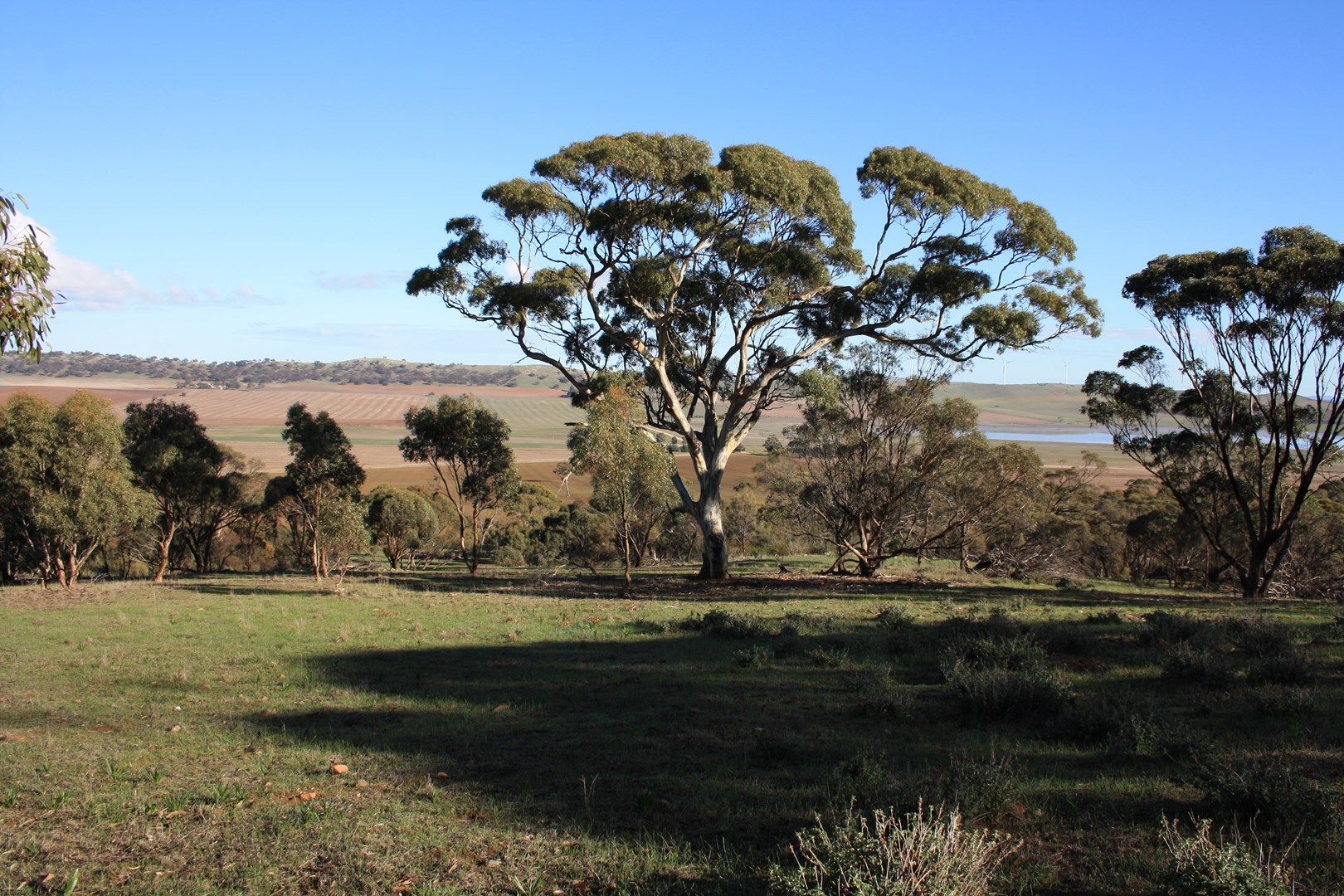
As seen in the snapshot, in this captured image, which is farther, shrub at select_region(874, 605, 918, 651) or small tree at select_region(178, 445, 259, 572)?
small tree at select_region(178, 445, 259, 572)

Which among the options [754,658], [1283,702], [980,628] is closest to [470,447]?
[754,658]

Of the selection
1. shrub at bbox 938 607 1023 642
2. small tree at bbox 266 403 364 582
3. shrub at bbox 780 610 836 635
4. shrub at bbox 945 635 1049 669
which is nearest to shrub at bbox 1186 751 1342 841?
shrub at bbox 945 635 1049 669

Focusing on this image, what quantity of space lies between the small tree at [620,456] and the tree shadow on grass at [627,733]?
10050 millimetres

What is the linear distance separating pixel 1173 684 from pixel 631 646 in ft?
24.8

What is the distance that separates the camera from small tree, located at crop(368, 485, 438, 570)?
143ft

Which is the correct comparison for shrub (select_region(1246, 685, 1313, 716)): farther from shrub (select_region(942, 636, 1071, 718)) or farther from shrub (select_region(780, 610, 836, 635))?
shrub (select_region(780, 610, 836, 635))

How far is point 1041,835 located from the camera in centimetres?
575

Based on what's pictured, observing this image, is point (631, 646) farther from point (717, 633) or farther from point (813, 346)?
point (813, 346)

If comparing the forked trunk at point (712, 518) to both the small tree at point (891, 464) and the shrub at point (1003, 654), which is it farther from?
the shrub at point (1003, 654)

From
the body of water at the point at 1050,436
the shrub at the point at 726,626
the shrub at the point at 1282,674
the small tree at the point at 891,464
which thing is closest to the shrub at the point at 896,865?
the shrub at the point at 1282,674

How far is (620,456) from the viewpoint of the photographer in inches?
915

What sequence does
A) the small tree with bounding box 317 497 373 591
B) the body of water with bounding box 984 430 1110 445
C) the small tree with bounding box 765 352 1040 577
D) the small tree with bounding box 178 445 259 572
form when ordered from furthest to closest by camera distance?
the body of water with bounding box 984 430 1110 445, the small tree with bounding box 178 445 259 572, the small tree with bounding box 765 352 1040 577, the small tree with bounding box 317 497 373 591

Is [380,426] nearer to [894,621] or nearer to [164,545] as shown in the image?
[164,545]

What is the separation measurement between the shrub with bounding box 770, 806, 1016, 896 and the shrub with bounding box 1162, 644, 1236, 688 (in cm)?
667
